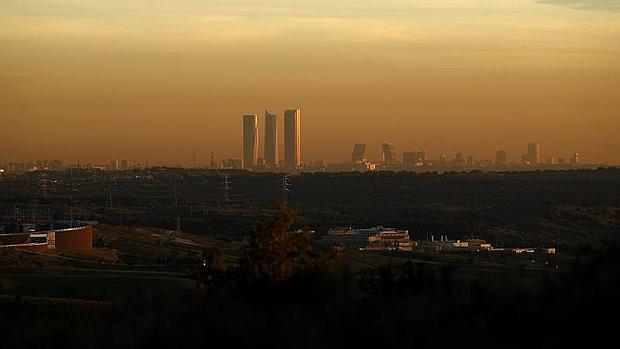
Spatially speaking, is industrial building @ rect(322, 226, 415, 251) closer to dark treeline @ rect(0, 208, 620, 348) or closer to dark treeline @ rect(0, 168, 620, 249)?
dark treeline @ rect(0, 168, 620, 249)

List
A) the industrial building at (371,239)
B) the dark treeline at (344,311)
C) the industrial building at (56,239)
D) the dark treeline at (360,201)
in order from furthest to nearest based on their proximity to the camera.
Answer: the dark treeline at (360,201) → the industrial building at (371,239) → the industrial building at (56,239) → the dark treeline at (344,311)

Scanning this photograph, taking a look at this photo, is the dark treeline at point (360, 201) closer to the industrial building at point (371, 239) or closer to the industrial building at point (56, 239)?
the industrial building at point (371, 239)

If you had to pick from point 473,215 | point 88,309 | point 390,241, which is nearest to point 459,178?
point 473,215

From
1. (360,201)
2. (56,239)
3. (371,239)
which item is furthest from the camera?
(360,201)

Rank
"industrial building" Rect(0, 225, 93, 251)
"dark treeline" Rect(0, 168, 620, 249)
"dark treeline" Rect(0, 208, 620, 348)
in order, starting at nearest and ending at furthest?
"dark treeline" Rect(0, 208, 620, 348) → "industrial building" Rect(0, 225, 93, 251) → "dark treeline" Rect(0, 168, 620, 249)

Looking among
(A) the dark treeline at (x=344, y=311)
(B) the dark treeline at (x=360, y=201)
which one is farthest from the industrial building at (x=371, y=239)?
(A) the dark treeline at (x=344, y=311)

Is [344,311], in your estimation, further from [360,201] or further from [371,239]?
[360,201]

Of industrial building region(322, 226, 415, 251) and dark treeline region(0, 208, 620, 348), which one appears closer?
dark treeline region(0, 208, 620, 348)

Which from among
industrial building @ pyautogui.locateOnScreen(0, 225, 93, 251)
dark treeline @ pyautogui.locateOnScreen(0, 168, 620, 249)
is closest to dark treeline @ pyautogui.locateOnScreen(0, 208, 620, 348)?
industrial building @ pyautogui.locateOnScreen(0, 225, 93, 251)

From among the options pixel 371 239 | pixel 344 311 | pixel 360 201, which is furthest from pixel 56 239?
pixel 360 201

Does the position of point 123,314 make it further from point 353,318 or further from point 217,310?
point 353,318

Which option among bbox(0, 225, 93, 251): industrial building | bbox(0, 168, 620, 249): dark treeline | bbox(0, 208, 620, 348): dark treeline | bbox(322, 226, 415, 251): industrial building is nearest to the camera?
bbox(0, 208, 620, 348): dark treeline
